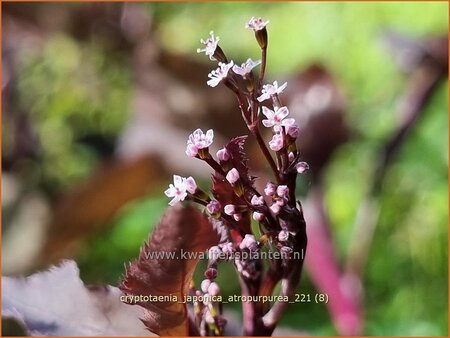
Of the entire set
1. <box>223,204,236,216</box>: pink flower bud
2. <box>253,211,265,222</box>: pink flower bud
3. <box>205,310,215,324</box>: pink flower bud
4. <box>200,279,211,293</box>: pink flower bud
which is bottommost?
<box>205,310,215,324</box>: pink flower bud

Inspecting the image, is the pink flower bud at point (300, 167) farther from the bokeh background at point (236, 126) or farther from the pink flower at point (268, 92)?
the bokeh background at point (236, 126)

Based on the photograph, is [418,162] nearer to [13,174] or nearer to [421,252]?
[421,252]

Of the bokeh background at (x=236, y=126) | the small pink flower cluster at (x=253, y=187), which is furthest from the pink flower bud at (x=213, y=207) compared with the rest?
the bokeh background at (x=236, y=126)

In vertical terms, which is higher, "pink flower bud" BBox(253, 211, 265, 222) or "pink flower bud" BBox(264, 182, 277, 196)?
"pink flower bud" BBox(264, 182, 277, 196)

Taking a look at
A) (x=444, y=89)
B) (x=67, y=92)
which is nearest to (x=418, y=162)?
(x=444, y=89)

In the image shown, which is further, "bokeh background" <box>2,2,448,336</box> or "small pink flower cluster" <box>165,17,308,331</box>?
"bokeh background" <box>2,2,448,336</box>

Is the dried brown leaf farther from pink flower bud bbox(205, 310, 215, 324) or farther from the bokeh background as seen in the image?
the bokeh background

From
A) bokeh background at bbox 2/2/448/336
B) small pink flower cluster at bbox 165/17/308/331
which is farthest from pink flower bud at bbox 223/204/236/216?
bokeh background at bbox 2/2/448/336
